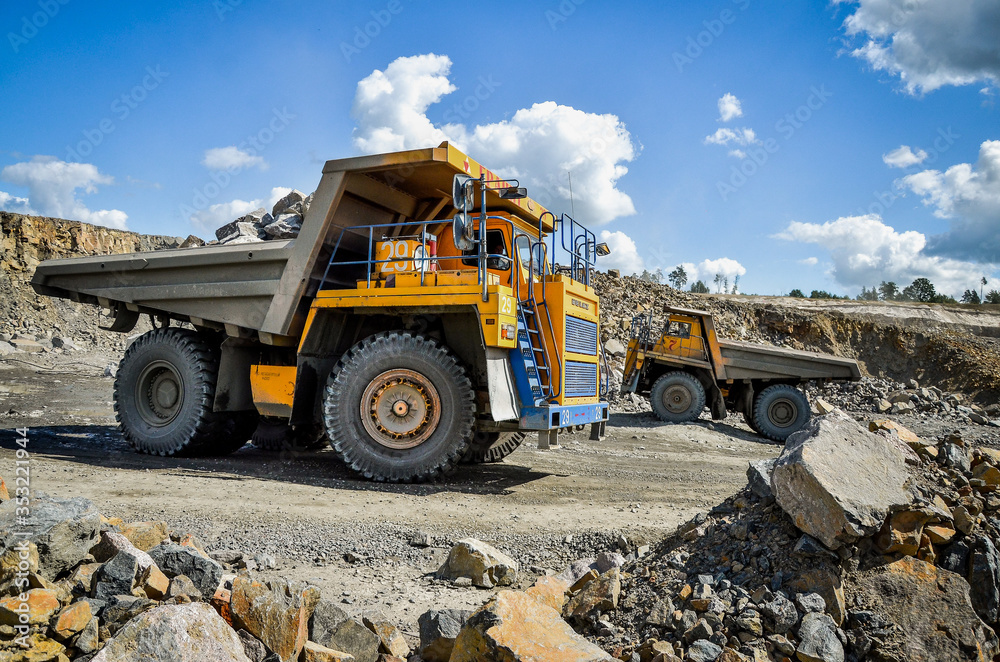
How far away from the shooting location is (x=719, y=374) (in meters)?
13.8

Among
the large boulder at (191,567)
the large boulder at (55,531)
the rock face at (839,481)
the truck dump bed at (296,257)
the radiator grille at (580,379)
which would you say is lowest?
the large boulder at (191,567)

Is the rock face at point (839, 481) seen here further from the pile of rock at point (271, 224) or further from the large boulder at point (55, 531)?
the pile of rock at point (271, 224)

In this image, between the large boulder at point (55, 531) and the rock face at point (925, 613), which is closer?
the rock face at point (925, 613)

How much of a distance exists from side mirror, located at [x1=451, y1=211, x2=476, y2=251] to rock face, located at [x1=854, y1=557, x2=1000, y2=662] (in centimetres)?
447

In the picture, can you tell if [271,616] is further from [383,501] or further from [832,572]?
[383,501]

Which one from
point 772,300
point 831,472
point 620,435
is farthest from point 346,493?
point 772,300

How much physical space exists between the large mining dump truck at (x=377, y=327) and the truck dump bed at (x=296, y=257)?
2 cm

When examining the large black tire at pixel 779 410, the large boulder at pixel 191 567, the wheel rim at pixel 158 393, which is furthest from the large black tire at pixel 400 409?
the large black tire at pixel 779 410

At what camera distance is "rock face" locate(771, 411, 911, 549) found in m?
3.06

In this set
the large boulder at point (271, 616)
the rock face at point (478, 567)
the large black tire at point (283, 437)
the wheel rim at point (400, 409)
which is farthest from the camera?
the large black tire at point (283, 437)

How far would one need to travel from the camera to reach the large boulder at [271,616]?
2.69 m

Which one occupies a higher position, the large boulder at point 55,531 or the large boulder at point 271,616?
the large boulder at point 55,531

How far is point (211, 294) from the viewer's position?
26.0 feet

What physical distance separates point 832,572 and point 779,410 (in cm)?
1131
